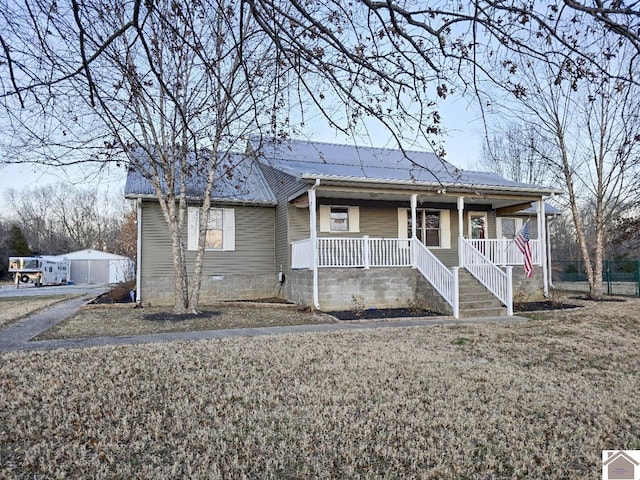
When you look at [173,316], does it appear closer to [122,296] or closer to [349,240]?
[349,240]

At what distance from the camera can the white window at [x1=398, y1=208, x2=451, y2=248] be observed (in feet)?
53.3

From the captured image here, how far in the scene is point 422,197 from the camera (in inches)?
556

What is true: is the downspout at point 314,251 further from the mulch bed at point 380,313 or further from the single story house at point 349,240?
the mulch bed at point 380,313

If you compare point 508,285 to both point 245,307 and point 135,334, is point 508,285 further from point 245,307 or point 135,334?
point 135,334

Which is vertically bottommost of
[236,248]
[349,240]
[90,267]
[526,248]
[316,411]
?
[316,411]

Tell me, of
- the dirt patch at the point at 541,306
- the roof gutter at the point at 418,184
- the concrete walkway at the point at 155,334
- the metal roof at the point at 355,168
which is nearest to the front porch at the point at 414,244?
the roof gutter at the point at 418,184

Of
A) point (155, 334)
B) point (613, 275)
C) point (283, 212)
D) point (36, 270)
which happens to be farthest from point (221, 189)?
point (36, 270)

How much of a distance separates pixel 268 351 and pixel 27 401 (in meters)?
3.23

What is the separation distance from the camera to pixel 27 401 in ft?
14.6

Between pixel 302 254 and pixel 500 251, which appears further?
pixel 500 251

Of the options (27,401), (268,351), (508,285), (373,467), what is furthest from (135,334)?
(508,285)

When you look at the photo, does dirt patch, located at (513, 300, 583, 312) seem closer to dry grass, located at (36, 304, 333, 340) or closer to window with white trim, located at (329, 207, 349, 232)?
window with white trim, located at (329, 207, 349, 232)

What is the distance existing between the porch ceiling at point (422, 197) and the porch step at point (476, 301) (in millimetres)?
2650

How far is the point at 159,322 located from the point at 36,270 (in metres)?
25.5
